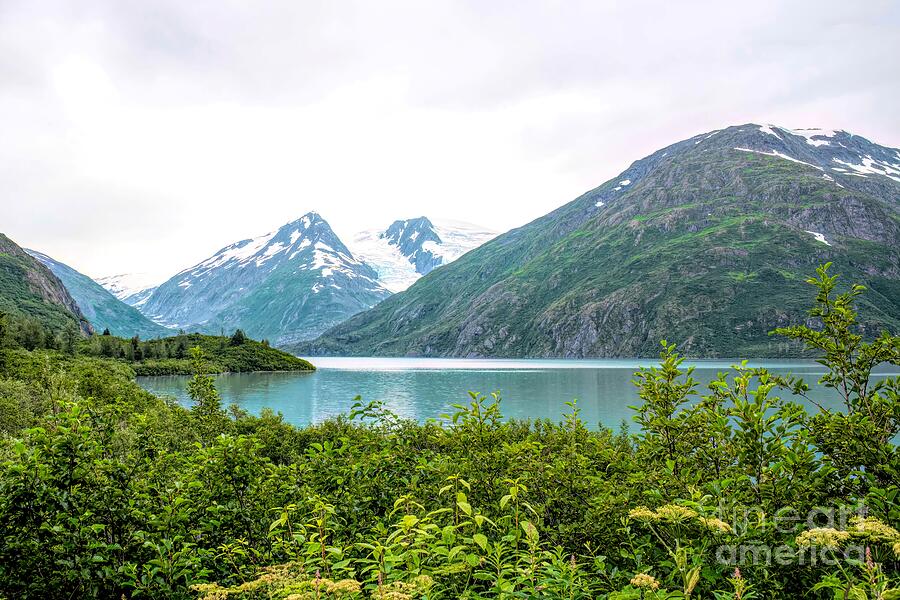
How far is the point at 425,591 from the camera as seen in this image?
4.20 meters

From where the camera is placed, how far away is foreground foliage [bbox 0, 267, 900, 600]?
15.8 ft

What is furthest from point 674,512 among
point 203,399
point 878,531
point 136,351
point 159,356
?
point 159,356

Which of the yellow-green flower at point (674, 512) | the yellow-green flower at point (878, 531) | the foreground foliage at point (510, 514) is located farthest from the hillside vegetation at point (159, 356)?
the yellow-green flower at point (878, 531)

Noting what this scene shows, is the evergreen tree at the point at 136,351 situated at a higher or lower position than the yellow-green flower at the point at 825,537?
lower

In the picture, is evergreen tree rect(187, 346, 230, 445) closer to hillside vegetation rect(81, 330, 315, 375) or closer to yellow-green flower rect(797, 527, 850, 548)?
yellow-green flower rect(797, 527, 850, 548)

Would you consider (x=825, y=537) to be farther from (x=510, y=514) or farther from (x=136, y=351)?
(x=136, y=351)

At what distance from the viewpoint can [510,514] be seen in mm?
6949

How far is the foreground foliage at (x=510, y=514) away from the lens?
482cm

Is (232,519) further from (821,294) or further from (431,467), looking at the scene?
(821,294)

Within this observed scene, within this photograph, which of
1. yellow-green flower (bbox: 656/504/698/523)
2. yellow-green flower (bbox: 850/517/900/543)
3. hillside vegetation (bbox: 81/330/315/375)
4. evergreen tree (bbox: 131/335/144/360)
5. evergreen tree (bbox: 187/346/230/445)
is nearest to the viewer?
yellow-green flower (bbox: 850/517/900/543)

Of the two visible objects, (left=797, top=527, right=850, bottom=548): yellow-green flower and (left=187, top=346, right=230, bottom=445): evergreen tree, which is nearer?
(left=797, top=527, right=850, bottom=548): yellow-green flower

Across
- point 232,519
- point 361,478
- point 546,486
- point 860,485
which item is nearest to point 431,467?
point 361,478

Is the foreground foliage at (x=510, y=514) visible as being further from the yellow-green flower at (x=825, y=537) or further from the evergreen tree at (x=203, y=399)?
the evergreen tree at (x=203, y=399)

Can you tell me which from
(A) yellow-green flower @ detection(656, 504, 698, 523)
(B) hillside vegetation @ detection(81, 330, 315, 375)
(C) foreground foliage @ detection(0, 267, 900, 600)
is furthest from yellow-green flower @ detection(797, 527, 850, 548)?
(B) hillside vegetation @ detection(81, 330, 315, 375)
